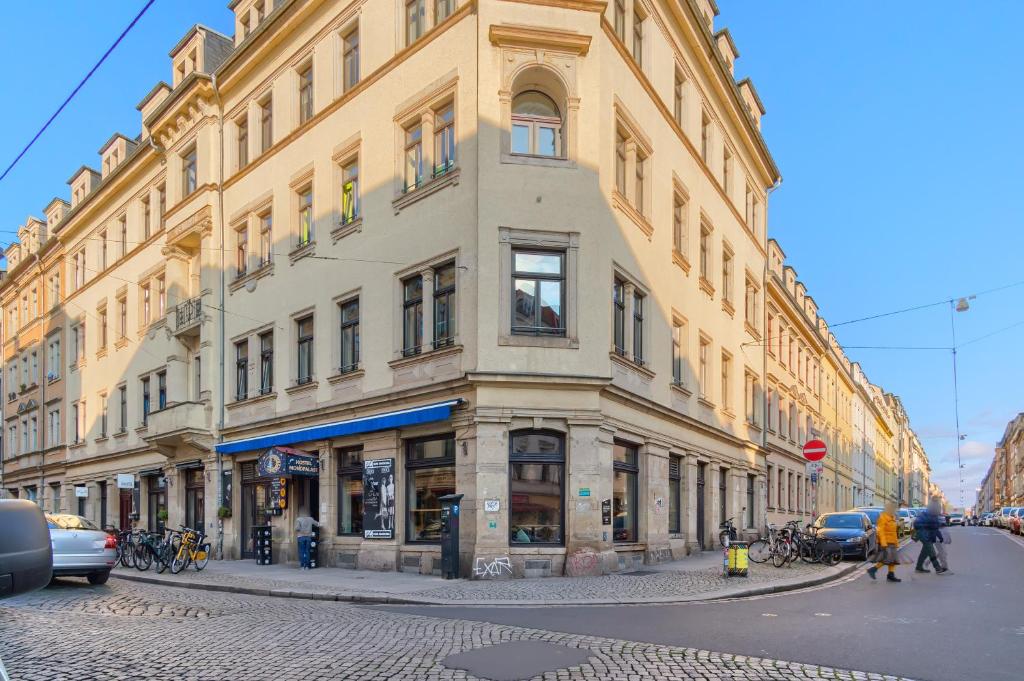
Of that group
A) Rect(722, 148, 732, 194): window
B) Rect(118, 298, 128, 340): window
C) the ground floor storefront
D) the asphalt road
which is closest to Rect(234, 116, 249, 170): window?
the ground floor storefront

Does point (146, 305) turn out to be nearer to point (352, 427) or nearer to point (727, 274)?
point (352, 427)

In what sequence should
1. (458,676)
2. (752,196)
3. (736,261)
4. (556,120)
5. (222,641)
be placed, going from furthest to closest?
1. (752,196)
2. (736,261)
3. (556,120)
4. (222,641)
5. (458,676)

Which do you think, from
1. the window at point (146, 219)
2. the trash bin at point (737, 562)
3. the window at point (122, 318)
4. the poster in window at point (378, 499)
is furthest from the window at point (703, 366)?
the window at point (122, 318)

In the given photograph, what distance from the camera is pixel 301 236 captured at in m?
25.3

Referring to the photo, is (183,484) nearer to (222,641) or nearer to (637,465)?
(637,465)

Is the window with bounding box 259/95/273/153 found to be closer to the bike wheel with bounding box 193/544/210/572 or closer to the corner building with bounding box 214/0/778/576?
the corner building with bounding box 214/0/778/576

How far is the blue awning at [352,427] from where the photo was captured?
19.0m

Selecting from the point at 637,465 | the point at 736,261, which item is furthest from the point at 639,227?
the point at 736,261

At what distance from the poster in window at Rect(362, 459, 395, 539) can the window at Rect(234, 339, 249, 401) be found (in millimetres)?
7736

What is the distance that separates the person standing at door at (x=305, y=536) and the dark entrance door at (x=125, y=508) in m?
17.6

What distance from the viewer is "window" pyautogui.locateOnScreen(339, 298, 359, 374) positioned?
74.7ft

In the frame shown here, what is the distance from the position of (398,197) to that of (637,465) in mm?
9166

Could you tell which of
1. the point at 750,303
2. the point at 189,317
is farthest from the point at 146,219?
the point at 750,303

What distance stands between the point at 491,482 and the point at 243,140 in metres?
16.6
